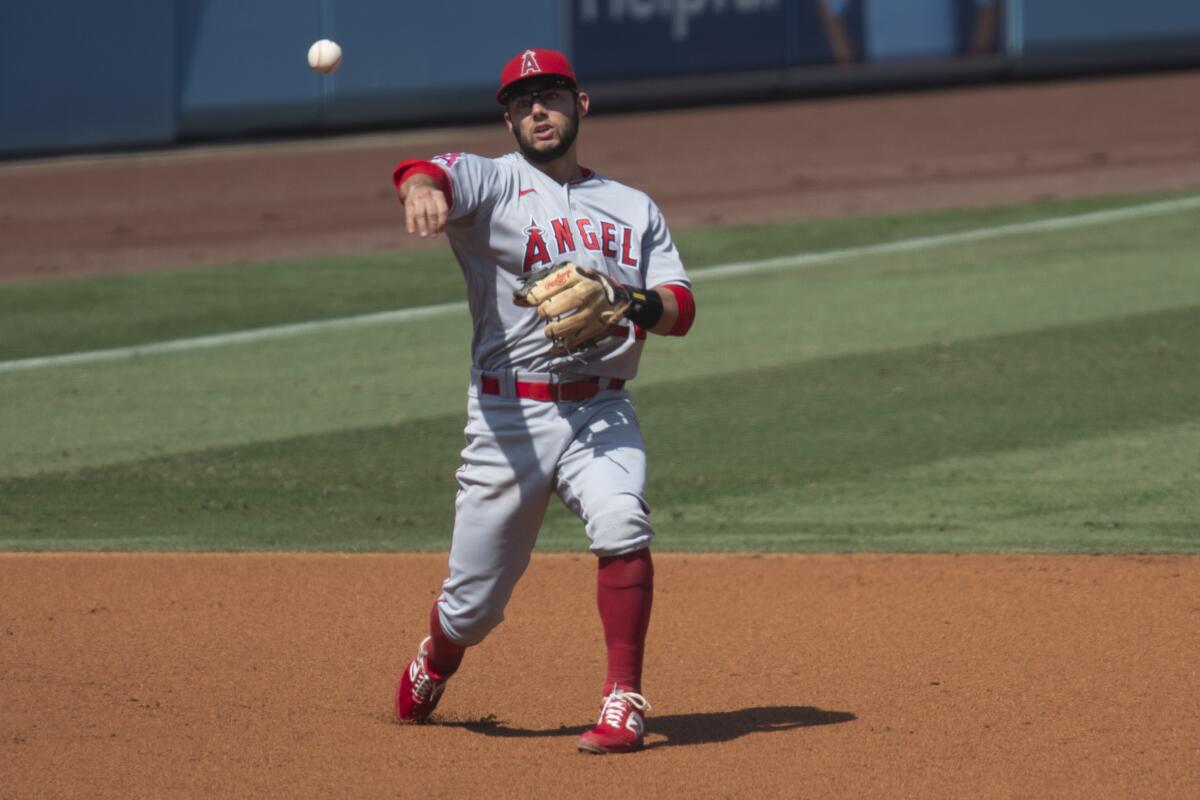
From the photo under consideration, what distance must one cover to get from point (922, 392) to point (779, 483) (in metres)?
1.60

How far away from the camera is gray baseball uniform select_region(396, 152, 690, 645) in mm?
4570

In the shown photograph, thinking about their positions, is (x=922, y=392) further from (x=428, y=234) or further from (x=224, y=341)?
(x=428, y=234)

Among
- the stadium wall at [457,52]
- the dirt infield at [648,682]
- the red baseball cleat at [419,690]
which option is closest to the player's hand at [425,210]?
the red baseball cleat at [419,690]

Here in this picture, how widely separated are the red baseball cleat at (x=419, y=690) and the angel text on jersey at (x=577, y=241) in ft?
3.59

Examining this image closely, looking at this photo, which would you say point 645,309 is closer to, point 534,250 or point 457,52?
point 534,250

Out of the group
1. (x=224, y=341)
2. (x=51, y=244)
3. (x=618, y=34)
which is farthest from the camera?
(x=618, y=34)

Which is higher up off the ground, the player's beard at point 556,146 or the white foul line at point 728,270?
the player's beard at point 556,146

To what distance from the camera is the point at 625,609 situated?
4.45 meters

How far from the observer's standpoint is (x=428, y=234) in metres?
4.25

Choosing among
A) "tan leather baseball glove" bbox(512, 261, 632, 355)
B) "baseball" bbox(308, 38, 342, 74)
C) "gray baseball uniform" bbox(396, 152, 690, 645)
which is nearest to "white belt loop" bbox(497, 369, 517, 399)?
"gray baseball uniform" bbox(396, 152, 690, 645)

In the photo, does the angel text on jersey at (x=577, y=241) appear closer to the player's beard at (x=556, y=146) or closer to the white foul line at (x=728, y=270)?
the player's beard at (x=556, y=146)

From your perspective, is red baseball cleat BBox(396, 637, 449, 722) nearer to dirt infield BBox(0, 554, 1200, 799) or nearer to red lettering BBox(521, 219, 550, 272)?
dirt infield BBox(0, 554, 1200, 799)

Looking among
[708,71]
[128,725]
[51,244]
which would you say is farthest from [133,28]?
[128,725]

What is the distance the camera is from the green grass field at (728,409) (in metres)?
7.25
